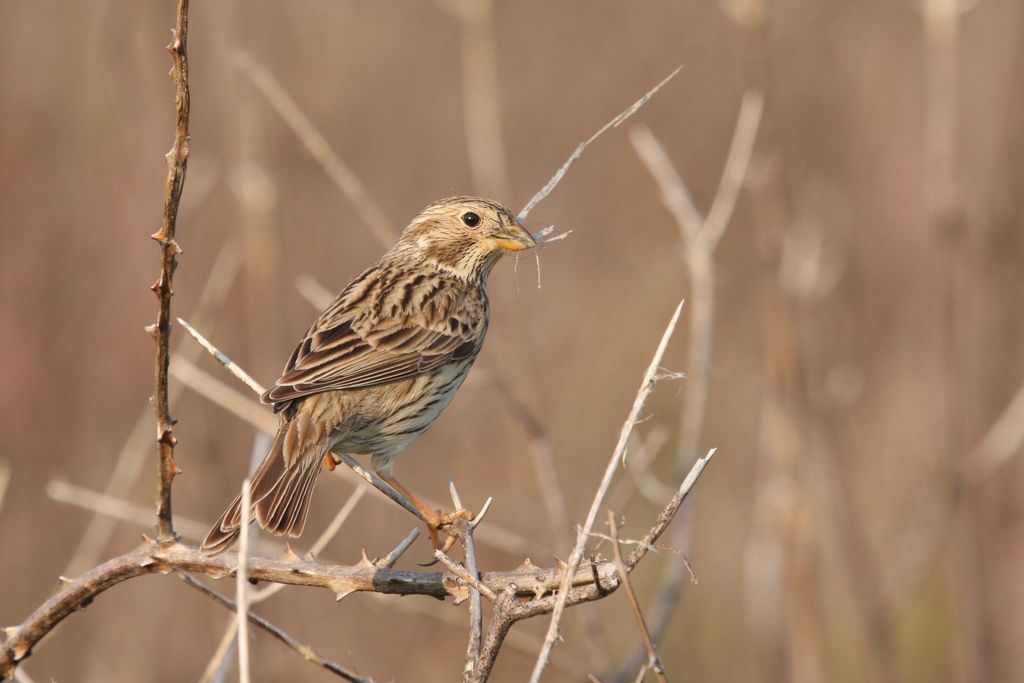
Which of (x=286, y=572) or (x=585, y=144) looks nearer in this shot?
(x=286, y=572)

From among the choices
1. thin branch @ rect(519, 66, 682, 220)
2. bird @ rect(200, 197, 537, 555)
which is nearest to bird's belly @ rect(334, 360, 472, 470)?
bird @ rect(200, 197, 537, 555)

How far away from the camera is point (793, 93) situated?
9.94 metres

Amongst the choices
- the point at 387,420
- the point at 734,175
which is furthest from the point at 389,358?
the point at 734,175

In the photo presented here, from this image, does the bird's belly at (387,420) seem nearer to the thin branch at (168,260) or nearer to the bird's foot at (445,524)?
the bird's foot at (445,524)

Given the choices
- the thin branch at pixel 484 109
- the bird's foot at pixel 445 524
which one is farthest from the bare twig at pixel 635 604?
the thin branch at pixel 484 109

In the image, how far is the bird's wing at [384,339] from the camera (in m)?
4.37

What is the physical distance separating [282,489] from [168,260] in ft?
4.45

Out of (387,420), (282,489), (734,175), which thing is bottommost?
(282,489)

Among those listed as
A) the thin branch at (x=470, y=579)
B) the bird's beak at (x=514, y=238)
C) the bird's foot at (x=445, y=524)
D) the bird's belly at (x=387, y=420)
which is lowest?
the thin branch at (x=470, y=579)

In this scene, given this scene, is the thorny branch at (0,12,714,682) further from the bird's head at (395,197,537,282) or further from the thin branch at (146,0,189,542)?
the bird's head at (395,197,537,282)

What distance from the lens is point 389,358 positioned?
4.67 meters

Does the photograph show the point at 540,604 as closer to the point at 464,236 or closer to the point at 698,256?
the point at 698,256

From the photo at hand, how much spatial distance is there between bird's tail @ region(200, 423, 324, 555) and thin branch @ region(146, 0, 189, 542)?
69 centimetres

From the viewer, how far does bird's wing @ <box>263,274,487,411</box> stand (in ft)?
14.3
